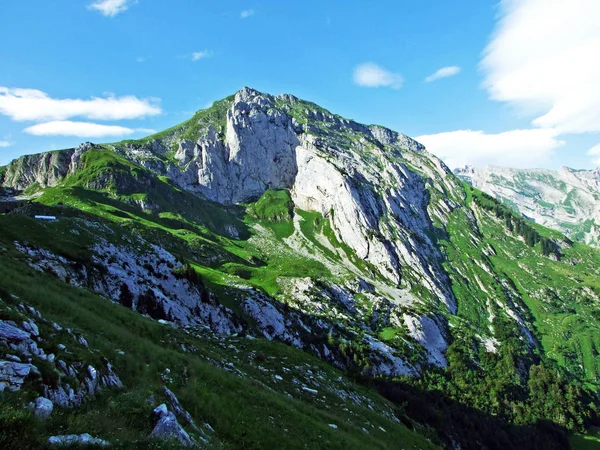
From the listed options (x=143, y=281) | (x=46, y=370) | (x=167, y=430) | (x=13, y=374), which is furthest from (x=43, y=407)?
(x=143, y=281)

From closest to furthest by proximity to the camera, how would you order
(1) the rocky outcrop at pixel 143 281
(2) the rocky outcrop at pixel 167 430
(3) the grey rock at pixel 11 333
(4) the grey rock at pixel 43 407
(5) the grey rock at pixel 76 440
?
1. (5) the grey rock at pixel 76 440
2. (4) the grey rock at pixel 43 407
3. (2) the rocky outcrop at pixel 167 430
4. (3) the grey rock at pixel 11 333
5. (1) the rocky outcrop at pixel 143 281

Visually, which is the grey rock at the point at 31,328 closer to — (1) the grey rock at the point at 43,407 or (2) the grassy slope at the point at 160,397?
(2) the grassy slope at the point at 160,397

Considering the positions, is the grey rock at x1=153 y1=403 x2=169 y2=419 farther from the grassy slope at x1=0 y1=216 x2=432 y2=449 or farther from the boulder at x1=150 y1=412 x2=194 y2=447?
the grassy slope at x1=0 y1=216 x2=432 y2=449

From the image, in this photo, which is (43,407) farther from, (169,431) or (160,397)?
(160,397)

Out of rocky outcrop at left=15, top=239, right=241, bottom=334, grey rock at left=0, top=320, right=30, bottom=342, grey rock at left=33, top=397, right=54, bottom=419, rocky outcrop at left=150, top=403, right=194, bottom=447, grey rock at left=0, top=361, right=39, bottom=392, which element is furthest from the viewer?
rocky outcrop at left=15, top=239, right=241, bottom=334

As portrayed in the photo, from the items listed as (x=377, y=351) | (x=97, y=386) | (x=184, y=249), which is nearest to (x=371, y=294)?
(x=377, y=351)

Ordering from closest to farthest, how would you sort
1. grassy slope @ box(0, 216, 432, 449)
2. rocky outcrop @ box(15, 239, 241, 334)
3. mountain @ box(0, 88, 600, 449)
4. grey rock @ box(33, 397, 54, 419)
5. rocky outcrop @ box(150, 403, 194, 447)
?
grey rock @ box(33, 397, 54, 419) → grassy slope @ box(0, 216, 432, 449) → rocky outcrop @ box(150, 403, 194, 447) → mountain @ box(0, 88, 600, 449) → rocky outcrop @ box(15, 239, 241, 334)

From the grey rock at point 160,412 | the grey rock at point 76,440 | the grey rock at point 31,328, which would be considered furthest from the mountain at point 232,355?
the grey rock at point 76,440

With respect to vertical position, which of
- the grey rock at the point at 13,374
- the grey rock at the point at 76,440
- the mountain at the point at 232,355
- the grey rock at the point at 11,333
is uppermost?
the grey rock at the point at 11,333

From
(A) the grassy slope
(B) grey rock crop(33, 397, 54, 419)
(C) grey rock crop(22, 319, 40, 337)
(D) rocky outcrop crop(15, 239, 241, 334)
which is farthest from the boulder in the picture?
(D) rocky outcrop crop(15, 239, 241, 334)

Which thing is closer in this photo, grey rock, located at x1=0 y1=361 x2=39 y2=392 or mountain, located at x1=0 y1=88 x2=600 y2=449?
grey rock, located at x1=0 y1=361 x2=39 y2=392

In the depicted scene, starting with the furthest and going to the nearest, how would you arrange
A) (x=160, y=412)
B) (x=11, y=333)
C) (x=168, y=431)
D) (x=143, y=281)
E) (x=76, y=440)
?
(x=143, y=281) < (x=160, y=412) < (x=11, y=333) < (x=168, y=431) < (x=76, y=440)

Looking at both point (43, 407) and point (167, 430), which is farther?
point (167, 430)

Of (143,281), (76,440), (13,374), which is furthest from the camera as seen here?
(143,281)
